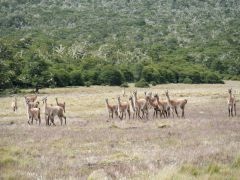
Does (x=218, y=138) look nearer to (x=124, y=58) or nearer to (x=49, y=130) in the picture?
(x=49, y=130)

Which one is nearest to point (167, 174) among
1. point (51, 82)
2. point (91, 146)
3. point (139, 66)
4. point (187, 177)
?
point (187, 177)

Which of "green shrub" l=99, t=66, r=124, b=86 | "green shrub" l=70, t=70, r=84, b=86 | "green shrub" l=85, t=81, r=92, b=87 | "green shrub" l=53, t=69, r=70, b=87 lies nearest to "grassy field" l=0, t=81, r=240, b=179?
"green shrub" l=53, t=69, r=70, b=87

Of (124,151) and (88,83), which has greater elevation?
(124,151)

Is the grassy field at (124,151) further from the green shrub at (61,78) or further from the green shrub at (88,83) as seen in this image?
the green shrub at (88,83)

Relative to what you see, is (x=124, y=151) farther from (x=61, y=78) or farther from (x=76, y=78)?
(x=76, y=78)

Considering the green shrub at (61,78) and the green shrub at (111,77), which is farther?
→ the green shrub at (111,77)

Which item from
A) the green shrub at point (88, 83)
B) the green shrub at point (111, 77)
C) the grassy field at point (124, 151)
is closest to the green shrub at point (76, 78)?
the green shrub at point (88, 83)

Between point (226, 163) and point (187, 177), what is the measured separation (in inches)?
107

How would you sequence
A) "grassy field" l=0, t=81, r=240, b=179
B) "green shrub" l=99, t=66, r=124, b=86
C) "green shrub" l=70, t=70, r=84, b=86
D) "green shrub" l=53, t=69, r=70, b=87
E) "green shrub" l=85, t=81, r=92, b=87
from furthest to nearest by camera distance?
"green shrub" l=99, t=66, r=124, b=86, "green shrub" l=70, t=70, r=84, b=86, "green shrub" l=85, t=81, r=92, b=87, "green shrub" l=53, t=69, r=70, b=87, "grassy field" l=0, t=81, r=240, b=179

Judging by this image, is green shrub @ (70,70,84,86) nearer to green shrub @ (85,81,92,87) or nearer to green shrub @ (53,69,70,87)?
green shrub @ (85,81,92,87)

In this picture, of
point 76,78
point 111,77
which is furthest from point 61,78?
point 111,77

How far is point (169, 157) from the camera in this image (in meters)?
16.0

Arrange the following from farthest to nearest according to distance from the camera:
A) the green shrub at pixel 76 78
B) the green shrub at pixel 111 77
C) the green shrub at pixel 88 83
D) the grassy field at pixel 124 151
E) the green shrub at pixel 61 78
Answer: the green shrub at pixel 111 77
the green shrub at pixel 76 78
the green shrub at pixel 88 83
the green shrub at pixel 61 78
the grassy field at pixel 124 151

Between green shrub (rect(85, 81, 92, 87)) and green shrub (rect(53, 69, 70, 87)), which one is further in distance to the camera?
green shrub (rect(85, 81, 92, 87))
